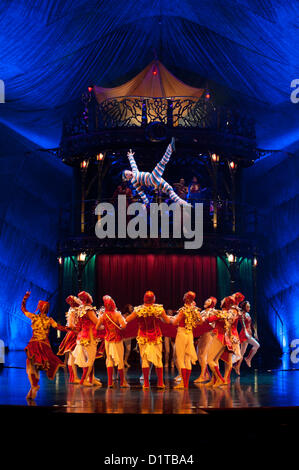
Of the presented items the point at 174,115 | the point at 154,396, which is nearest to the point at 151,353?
the point at 154,396

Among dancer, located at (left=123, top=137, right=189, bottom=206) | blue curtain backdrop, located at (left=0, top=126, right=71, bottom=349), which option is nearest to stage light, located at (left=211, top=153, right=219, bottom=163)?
dancer, located at (left=123, top=137, right=189, bottom=206)

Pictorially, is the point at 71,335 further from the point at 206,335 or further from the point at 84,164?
the point at 84,164

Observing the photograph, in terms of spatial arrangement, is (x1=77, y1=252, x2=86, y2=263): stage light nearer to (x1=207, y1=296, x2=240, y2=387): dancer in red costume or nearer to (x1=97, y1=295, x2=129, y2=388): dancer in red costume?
(x1=97, y1=295, x2=129, y2=388): dancer in red costume

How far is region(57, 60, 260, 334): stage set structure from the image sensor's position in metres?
20.4

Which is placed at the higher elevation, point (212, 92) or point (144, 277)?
point (212, 92)

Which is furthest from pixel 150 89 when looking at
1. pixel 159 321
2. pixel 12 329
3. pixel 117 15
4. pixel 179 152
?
pixel 159 321

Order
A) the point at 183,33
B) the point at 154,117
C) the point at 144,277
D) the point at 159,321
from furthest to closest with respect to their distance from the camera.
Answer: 1. the point at 154,117
2. the point at 144,277
3. the point at 183,33
4. the point at 159,321

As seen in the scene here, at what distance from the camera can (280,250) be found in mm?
23500

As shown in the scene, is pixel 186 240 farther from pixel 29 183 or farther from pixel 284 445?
pixel 284 445

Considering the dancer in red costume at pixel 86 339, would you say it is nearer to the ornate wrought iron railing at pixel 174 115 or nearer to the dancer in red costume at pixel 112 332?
the dancer in red costume at pixel 112 332

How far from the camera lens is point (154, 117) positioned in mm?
21734

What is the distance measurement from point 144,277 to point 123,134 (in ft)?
13.1

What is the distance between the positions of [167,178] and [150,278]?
11.3 feet

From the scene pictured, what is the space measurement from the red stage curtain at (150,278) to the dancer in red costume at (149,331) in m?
7.66
